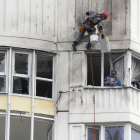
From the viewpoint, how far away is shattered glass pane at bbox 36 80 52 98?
90.2 feet

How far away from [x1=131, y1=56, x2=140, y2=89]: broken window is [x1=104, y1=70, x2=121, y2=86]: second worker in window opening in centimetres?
80

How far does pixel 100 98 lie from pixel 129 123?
1.59 metres

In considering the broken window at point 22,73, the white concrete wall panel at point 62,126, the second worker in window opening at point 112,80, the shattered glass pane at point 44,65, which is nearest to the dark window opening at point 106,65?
the second worker in window opening at point 112,80

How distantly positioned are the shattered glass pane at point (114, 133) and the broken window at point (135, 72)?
2.29m

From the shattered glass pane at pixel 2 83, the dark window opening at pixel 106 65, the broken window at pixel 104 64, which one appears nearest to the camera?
the shattered glass pane at pixel 2 83

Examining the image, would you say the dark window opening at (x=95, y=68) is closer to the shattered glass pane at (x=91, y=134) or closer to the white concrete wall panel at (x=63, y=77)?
the white concrete wall panel at (x=63, y=77)

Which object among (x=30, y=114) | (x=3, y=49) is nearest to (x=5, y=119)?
(x=30, y=114)

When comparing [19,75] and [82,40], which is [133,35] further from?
[19,75]

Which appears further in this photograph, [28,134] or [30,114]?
[28,134]

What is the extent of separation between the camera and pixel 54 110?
27.4m

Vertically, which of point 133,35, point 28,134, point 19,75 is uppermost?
point 133,35

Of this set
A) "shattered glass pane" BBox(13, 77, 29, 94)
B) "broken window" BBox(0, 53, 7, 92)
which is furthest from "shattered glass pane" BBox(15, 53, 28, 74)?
"broken window" BBox(0, 53, 7, 92)

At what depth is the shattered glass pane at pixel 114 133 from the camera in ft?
87.9

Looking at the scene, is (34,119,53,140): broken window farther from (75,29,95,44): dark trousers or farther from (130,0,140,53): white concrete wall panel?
(130,0,140,53): white concrete wall panel
